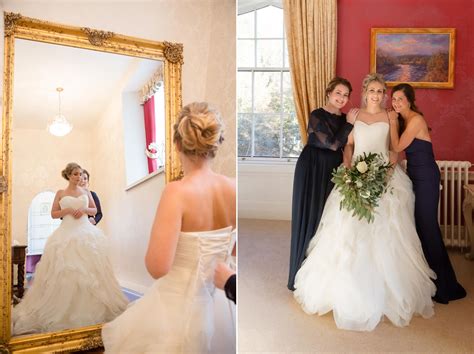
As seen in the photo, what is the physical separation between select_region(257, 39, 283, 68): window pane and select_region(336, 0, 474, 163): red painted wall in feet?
4.28

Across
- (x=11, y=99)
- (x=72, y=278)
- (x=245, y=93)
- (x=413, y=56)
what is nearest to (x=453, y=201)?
(x=413, y=56)

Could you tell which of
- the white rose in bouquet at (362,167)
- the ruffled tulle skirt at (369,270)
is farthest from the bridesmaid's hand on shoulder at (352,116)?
the ruffled tulle skirt at (369,270)

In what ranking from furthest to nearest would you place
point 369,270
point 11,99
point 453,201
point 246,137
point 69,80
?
point 246,137, point 453,201, point 369,270, point 69,80, point 11,99

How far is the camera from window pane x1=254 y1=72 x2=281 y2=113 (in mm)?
5848

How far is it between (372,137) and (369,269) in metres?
0.88

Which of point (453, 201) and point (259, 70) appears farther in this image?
point (259, 70)

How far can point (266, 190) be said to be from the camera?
225 inches

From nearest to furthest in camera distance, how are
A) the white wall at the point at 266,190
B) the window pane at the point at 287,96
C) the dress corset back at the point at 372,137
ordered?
1. the dress corset back at the point at 372,137
2. the white wall at the point at 266,190
3. the window pane at the point at 287,96

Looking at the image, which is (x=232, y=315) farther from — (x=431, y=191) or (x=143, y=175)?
(x=431, y=191)

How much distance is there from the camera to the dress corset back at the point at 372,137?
3.15 metres

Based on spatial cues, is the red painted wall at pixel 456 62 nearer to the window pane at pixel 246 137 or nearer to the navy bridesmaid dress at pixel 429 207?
the navy bridesmaid dress at pixel 429 207

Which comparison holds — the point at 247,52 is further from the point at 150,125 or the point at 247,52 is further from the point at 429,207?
the point at 150,125

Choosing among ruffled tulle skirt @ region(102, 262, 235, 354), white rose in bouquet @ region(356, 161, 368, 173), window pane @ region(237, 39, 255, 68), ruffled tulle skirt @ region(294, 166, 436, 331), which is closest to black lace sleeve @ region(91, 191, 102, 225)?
ruffled tulle skirt @ region(102, 262, 235, 354)

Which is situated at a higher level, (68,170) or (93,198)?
(68,170)
